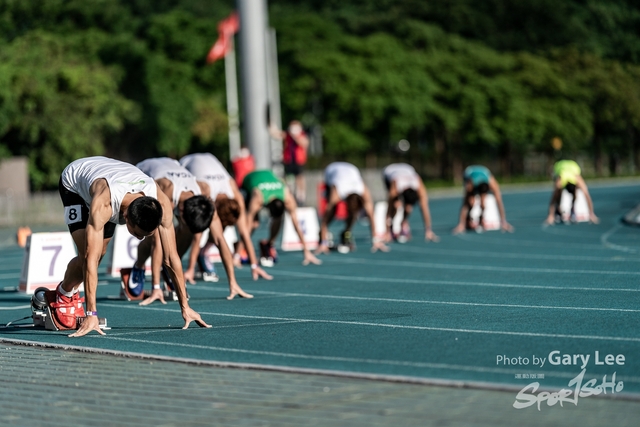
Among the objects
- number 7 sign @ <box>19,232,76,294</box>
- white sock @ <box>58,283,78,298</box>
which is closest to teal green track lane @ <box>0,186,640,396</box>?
white sock @ <box>58,283,78,298</box>

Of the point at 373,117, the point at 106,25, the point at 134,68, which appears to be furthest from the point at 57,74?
the point at 106,25

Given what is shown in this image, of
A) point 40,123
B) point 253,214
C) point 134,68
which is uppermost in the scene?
point 134,68

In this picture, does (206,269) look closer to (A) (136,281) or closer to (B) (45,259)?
(B) (45,259)

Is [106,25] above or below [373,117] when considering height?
above

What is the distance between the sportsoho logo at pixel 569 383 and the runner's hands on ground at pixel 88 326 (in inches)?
143

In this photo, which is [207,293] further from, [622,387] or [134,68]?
[134,68]

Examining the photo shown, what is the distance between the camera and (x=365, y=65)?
211ft

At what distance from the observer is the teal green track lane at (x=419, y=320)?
26.8ft

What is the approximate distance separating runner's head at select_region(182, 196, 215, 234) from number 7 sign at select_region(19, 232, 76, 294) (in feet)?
11.2

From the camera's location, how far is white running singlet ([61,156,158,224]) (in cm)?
989

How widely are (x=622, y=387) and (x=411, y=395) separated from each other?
127 cm

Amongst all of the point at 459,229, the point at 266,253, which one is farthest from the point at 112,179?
the point at 459,229

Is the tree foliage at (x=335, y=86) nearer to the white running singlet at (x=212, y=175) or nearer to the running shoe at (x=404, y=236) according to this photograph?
the running shoe at (x=404, y=236)

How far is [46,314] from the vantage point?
1097 centimetres
